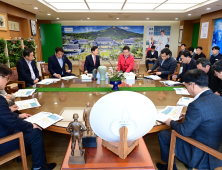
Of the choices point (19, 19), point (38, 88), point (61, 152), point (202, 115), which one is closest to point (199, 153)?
point (202, 115)

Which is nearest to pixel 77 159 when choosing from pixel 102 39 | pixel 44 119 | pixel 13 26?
pixel 44 119

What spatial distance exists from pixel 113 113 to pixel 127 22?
993 cm

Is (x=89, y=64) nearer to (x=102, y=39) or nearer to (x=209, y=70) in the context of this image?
(x=209, y=70)

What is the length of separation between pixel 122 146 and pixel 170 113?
3.07 ft

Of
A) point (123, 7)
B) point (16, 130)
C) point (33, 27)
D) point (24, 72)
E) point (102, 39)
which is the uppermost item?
point (123, 7)

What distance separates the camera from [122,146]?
3.51 ft

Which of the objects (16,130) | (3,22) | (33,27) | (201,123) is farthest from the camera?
(33,27)

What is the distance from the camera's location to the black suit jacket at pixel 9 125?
143 cm

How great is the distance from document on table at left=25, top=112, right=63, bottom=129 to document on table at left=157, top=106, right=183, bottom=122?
40.2 inches

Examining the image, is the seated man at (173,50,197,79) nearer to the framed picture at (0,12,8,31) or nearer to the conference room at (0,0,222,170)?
the conference room at (0,0,222,170)

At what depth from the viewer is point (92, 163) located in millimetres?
1101

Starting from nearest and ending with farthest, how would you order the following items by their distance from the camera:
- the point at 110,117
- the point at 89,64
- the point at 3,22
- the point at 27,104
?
the point at 110,117 < the point at 27,104 < the point at 89,64 < the point at 3,22

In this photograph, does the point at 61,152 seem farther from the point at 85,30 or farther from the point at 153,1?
the point at 85,30

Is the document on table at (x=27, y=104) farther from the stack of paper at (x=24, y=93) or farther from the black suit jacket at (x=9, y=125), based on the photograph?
the black suit jacket at (x=9, y=125)
